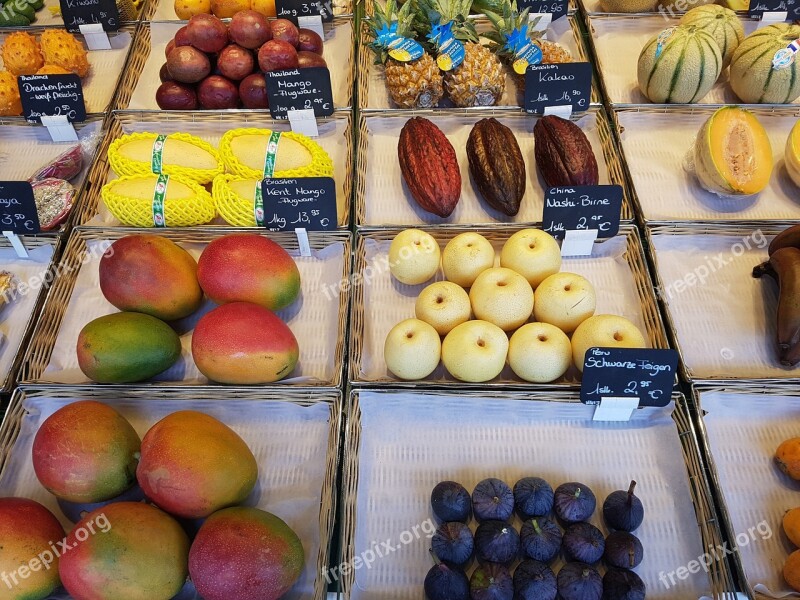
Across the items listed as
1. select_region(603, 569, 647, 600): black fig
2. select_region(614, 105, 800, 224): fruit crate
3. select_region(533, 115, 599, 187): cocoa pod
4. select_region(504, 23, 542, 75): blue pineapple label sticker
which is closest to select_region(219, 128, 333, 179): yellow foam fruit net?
select_region(533, 115, 599, 187): cocoa pod

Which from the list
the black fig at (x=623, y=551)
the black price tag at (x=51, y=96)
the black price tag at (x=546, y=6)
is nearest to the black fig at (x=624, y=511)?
the black fig at (x=623, y=551)

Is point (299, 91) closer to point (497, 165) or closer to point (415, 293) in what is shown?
point (497, 165)

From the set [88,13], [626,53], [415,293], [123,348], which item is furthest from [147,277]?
[626,53]

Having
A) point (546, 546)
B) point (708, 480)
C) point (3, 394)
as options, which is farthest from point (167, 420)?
point (708, 480)

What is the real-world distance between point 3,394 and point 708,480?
1499mm

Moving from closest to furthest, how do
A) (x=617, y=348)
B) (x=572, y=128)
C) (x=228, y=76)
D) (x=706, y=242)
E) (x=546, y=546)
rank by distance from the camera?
(x=546, y=546) < (x=617, y=348) < (x=706, y=242) < (x=572, y=128) < (x=228, y=76)

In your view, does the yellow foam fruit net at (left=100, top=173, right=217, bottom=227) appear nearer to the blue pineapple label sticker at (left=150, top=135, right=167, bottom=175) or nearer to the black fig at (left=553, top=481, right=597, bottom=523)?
the blue pineapple label sticker at (left=150, top=135, right=167, bottom=175)

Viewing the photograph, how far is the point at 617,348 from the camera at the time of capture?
120 centimetres

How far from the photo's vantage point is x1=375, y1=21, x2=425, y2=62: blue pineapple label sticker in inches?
73.5

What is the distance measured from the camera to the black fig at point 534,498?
3.78 feet

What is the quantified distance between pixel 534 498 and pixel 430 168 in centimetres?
91

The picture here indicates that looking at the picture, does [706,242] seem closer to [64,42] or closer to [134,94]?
[134,94]

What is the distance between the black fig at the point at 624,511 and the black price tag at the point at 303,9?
6.09 feet

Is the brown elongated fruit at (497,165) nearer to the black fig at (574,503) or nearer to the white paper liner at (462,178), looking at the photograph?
the white paper liner at (462,178)
